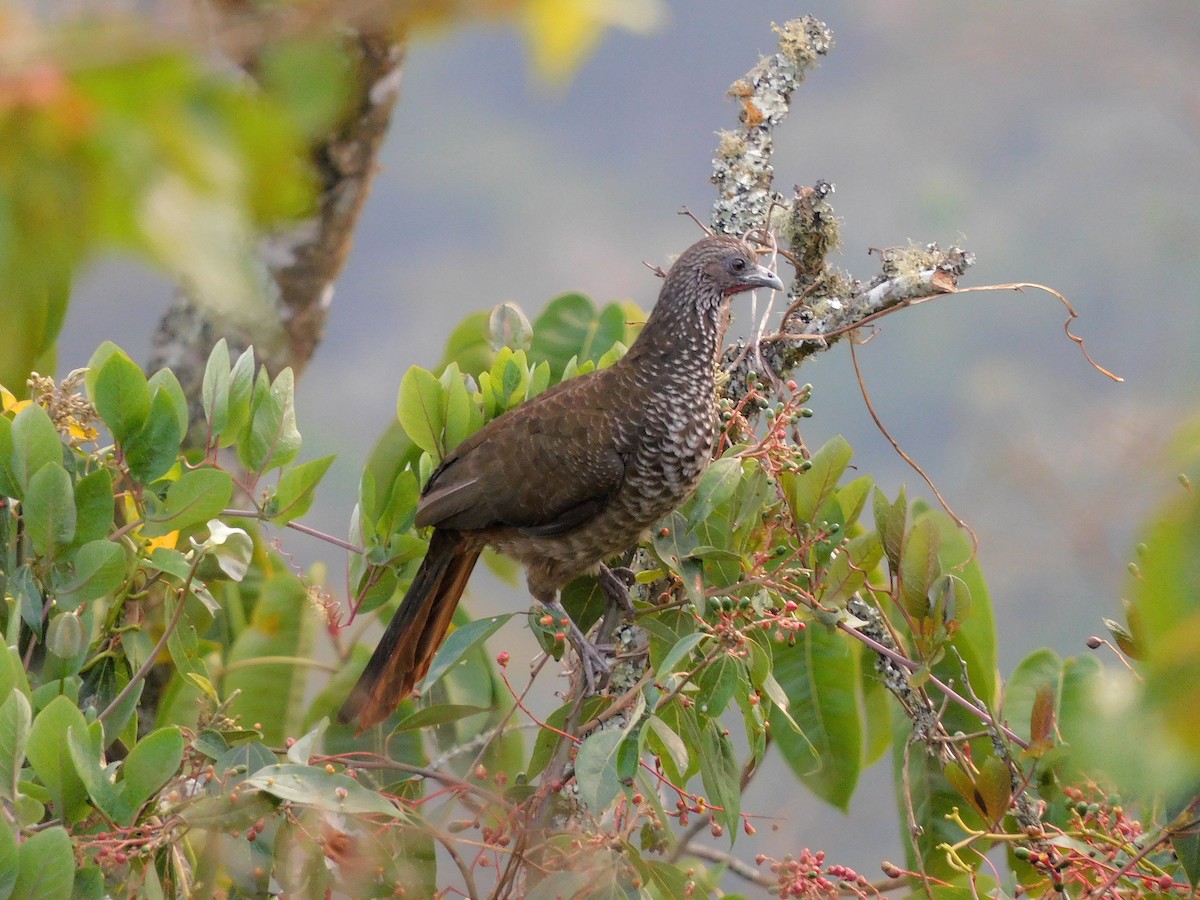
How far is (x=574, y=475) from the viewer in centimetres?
197

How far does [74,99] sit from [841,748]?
5.82ft

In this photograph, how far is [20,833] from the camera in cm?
121

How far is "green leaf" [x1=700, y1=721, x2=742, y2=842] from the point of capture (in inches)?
54.6

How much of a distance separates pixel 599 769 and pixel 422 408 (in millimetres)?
824

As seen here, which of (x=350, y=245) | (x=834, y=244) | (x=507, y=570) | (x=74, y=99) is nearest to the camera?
(x=74, y=99)

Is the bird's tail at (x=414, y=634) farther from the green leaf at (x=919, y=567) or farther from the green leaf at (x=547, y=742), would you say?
the green leaf at (x=919, y=567)

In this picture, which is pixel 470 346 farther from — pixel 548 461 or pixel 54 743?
pixel 54 743

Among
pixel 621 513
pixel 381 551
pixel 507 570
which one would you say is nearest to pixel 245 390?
pixel 381 551

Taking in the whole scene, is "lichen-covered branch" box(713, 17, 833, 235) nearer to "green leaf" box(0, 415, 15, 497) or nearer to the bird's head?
the bird's head

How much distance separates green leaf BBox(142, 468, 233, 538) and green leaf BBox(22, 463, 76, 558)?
0.10m

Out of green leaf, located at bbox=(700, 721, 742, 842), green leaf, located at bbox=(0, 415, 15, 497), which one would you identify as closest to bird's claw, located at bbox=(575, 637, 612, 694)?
green leaf, located at bbox=(700, 721, 742, 842)

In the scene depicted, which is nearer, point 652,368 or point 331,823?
point 331,823

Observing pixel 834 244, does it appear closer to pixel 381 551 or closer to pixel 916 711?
pixel 916 711

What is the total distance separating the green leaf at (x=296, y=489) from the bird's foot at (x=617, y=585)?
1.75ft
